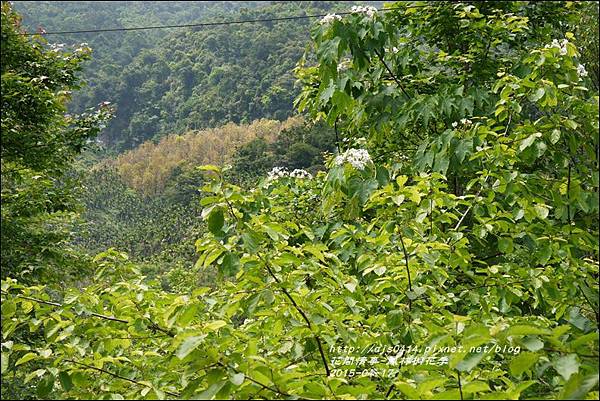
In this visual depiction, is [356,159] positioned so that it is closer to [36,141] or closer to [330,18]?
[330,18]

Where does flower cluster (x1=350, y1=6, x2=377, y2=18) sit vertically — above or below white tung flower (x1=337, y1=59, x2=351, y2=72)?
above

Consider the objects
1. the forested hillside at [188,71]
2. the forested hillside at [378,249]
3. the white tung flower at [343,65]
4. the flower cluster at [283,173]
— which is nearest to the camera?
the forested hillside at [378,249]

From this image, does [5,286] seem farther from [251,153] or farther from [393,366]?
[251,153]

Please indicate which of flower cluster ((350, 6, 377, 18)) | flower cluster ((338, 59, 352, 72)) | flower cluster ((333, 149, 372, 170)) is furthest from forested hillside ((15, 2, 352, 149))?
flower cluster ((333, 149, 372, 170))

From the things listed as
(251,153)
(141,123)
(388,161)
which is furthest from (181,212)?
(388,161)

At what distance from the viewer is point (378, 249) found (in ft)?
5.79

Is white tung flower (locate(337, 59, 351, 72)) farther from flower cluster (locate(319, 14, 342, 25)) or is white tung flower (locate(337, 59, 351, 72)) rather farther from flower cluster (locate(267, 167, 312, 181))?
flower cluster (locate(267, 167, 312, 181))

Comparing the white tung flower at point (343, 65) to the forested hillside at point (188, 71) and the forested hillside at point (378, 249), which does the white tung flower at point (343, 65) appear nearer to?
the forested hillside at point (378, 249)

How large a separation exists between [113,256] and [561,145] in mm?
1645

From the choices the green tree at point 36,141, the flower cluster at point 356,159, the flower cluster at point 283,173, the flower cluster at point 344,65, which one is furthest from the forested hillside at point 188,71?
the flower cluster at point 356,159

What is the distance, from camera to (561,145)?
1.92 m

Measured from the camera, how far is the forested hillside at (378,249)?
4.09ft

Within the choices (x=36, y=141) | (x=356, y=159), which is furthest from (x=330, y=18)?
(x=36, y=141)

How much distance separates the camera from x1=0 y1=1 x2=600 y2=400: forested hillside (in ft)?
4.09
